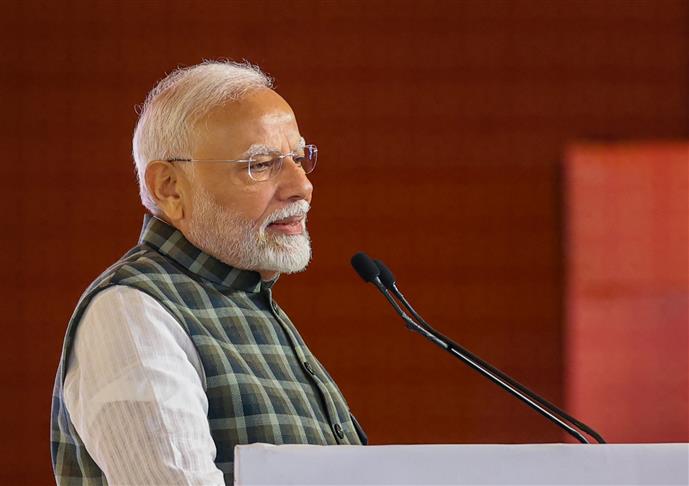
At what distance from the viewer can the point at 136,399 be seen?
55.7 inches

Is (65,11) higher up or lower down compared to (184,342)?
higher up

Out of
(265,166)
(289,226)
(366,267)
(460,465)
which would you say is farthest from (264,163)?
(460,465)

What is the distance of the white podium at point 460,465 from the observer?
0.89m

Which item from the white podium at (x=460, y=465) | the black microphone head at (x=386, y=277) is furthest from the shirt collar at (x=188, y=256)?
the white podium at (x=460, y=465)

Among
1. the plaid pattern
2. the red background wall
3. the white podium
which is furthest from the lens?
the red background wall

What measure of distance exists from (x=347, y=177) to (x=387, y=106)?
0.26 m

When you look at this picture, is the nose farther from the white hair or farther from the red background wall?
the red background wall

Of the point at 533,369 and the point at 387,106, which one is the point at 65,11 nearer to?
the point at 387,106

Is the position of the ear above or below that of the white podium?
above

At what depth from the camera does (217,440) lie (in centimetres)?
158

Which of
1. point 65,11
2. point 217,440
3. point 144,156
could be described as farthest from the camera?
point 65,11

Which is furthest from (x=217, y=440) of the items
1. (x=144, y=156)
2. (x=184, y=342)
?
(x=144, y=156)

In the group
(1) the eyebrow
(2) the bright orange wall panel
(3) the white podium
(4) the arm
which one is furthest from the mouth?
(2) the bright orange wall panel

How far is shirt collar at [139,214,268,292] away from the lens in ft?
5.89
